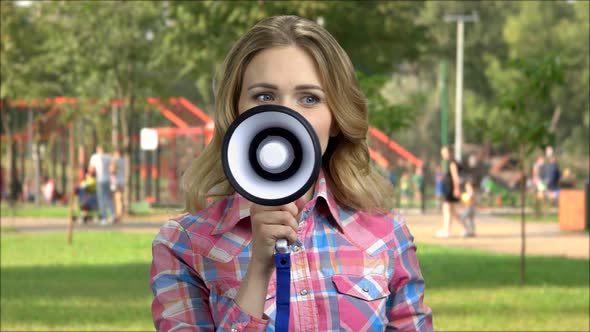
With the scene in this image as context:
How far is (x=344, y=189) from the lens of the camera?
3.17 metres

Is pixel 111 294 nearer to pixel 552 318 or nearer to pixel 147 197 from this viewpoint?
pixel 552 318

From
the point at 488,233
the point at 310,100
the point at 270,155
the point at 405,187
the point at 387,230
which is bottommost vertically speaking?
the point at 405,187

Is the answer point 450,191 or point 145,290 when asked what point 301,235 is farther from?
point 450,191

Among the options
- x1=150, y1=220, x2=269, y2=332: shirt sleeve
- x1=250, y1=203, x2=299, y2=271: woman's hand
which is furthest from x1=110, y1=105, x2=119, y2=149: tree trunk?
x1=250, y1=203, x2=299, y2=271: woman's hand

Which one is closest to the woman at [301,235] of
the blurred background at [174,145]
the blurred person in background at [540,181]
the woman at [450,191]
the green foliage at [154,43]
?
→ the blurred background at [174,145]

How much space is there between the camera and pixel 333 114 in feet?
10.2

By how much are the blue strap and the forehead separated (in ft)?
1.45

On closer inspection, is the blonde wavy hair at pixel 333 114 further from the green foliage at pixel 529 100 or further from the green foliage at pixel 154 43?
the green foliage at pixel 154 43

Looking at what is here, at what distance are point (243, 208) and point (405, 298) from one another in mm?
434

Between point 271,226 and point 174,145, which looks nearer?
point 271,226

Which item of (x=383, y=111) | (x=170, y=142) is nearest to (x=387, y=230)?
(x=383, y=111)

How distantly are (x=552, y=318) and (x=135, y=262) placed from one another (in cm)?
724

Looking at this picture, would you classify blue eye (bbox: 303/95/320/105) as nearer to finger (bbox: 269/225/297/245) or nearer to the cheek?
the cheek

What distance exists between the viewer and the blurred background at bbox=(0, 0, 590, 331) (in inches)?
518
